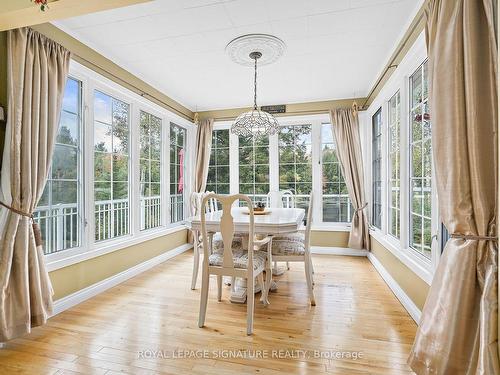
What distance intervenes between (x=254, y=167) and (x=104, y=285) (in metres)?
2.89

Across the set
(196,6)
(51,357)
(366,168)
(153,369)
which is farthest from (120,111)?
(366,168)

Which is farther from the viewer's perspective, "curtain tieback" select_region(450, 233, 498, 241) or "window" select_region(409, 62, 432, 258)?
"window" select_region(409, 62, 432, 258)

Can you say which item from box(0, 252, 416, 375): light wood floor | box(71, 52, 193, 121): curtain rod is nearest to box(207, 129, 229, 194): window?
box(71, 52, 193, 121): curtain rod

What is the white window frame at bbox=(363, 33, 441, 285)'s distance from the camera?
6.75ft

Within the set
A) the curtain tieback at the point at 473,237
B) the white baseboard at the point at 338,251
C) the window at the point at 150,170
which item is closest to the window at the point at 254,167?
the white baseboard at the point at 338,251

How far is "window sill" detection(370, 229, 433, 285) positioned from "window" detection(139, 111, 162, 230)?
3080 millimetres

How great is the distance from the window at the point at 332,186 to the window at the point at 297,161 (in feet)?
0.79

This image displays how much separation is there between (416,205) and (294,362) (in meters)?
1.73

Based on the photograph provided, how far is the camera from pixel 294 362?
5.73 ft

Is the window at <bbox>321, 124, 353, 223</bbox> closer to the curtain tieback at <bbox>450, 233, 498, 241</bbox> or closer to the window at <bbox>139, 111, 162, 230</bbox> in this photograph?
the window at <bbox>139, 111, 162, 230</bbox>

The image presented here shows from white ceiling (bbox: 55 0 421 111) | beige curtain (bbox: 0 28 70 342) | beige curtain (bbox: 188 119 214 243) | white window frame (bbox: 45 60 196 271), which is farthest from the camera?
beige curtain (bbox: 188 119 214 243)

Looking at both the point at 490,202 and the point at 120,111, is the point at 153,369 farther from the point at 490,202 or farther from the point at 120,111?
the point at 120,111

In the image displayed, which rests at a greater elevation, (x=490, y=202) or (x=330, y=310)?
(x=490, y=202)

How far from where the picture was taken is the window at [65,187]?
2.50 meters
